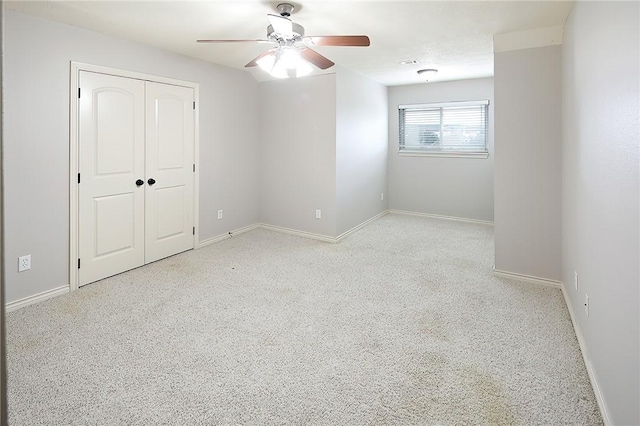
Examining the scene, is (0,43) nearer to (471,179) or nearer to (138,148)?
(138,148)

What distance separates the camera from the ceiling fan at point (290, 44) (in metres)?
2.69

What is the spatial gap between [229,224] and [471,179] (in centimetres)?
388

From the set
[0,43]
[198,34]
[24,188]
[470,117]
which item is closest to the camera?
[0,43]

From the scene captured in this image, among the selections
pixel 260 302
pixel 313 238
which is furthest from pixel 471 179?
pixel 260 302

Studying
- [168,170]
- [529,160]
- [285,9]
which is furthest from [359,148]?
[285,9]

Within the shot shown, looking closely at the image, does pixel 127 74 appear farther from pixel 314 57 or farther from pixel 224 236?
pixel 224 236

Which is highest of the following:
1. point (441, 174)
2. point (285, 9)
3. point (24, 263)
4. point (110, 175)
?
point (285, 9)

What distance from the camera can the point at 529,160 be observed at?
3.48 meters

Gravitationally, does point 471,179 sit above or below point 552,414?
above

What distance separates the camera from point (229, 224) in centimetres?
530

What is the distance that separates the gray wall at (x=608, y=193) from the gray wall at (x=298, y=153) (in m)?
2.89

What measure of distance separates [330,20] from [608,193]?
7.74ft

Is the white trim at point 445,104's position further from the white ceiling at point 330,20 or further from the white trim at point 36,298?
the white trim at point 36,298

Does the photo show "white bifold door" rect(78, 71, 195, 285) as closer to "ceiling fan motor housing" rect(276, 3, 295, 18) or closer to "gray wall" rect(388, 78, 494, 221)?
"ceiling fan motor housing" rect(276, 3, 295, 18)
